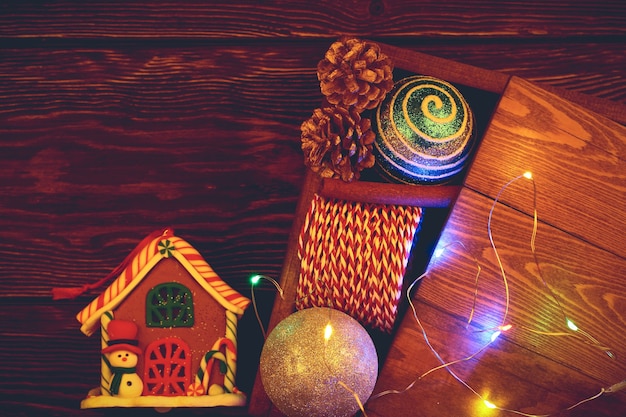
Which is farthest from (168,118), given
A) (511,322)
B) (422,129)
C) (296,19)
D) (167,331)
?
(511,322)

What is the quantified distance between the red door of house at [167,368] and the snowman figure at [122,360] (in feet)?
0.06

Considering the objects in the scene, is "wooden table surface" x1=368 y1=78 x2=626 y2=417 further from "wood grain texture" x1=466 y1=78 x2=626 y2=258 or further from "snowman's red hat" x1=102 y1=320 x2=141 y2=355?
"snowman's red hat" x1=102 y1=320 x2=141 y2=355

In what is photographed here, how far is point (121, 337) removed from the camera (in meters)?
0.79

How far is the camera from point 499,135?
79 cm

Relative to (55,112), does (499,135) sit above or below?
above

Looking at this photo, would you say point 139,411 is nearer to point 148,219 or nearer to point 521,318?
point 148,219

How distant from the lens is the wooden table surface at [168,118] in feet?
3.32

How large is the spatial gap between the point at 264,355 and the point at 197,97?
592mm

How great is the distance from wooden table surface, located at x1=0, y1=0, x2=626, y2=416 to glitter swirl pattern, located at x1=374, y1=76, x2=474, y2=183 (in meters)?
0.32

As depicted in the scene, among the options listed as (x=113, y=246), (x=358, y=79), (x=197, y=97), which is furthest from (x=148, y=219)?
(x=358, y=79)

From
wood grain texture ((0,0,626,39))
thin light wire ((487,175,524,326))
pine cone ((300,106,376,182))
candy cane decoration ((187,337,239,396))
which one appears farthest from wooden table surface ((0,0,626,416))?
thin light wire ((487,175,524,326))

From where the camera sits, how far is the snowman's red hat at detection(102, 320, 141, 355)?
78cm

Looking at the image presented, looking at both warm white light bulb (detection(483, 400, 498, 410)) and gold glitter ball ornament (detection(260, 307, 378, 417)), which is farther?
warm white light bulb (detection(483, 400, 498, 410))

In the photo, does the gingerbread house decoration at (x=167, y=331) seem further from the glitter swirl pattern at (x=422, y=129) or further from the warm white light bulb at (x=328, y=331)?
the glitter swirl pattern at (x=422, y=129)
